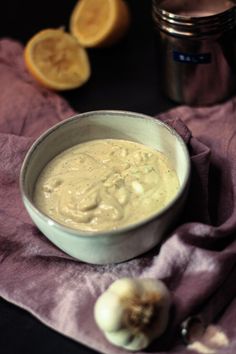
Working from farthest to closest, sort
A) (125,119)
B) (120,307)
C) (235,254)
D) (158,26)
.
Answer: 1. (158,26)
2. (125,119)
3. (235,254)
4. (120,307)

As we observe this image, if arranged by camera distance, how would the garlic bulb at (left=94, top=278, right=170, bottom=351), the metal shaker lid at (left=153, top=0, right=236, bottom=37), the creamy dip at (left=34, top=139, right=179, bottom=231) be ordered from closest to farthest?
the garlic bulb at (left=94, top=278, right=170, bottom=351)
the creamy dip at (left=34, top=139, right=179, bottom=231)
the metal shaker lid at (left=153, top=0, right=236, bottom=37)

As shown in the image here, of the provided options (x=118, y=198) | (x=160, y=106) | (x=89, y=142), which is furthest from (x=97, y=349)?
(x=160, y=106)

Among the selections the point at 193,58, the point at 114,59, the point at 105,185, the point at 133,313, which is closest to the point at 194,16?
the point at 193,58

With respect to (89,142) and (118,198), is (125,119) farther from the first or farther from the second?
(118,198)

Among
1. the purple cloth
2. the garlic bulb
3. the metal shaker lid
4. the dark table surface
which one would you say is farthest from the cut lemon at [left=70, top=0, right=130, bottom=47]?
the garlic bulb

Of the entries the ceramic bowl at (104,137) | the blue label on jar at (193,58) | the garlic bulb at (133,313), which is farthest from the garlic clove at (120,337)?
the blue label on jar at (193,58)

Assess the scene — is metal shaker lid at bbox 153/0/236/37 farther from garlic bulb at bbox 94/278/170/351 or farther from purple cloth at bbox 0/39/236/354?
garlic bulb at bbox 94/278/170/351
